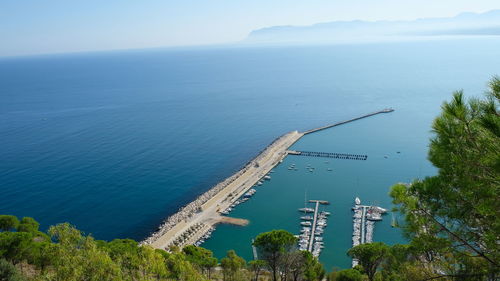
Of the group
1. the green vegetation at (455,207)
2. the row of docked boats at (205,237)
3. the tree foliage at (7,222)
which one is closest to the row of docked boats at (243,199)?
the row of docked boats at (205,237)

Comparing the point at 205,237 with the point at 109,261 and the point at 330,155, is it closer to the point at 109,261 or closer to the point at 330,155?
the point at 109,261

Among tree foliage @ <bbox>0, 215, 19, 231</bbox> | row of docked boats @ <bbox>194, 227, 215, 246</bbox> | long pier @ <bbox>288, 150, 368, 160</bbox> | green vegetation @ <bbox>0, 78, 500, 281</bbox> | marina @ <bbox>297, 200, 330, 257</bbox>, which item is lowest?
row of docked boats @ <bbox>194, 227, 215, 246</bbox>

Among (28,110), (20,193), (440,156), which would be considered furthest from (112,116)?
(440,156)

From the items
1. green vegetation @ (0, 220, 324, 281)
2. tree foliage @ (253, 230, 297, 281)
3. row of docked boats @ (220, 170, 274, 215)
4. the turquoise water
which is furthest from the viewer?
row of docked boats @ (220, 170, 274, 215)

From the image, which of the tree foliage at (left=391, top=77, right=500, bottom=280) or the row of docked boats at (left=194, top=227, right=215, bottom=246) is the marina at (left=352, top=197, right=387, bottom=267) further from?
the tree foliage at (left=391, top=77, right=500, bottom=280)

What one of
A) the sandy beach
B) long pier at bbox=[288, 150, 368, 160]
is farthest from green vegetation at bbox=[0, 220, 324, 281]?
long pier at bbox=[288, 150, 368, 160]

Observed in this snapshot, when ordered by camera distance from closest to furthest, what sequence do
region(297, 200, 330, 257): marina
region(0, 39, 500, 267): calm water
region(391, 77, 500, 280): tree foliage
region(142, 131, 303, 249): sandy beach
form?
region(391, 77, 500, 280): tree foliage → region(297, 200, 330, 257): marina → region(142, 131, 303, 249): sandy beach → region(0, 39, 500, 267): calm water
